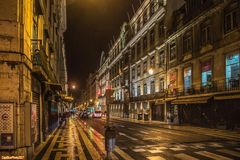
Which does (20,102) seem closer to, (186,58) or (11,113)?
(11,113)

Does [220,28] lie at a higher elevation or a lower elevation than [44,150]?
higher

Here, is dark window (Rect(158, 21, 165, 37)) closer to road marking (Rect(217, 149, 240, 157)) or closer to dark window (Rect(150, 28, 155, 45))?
dark window (Rect(150, 28, 155, 45))

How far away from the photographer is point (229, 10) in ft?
97.3

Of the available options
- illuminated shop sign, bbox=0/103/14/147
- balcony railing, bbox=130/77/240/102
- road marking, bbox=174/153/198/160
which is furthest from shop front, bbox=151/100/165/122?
illuminated shop sign, bbox=0/103/14/147

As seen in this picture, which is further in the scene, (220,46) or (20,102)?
(220,46)

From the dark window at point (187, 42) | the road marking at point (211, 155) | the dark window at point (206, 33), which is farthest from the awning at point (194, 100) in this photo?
the road marking at point (211, 155)

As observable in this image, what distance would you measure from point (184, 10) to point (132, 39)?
27694 mm

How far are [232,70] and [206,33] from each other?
696cm

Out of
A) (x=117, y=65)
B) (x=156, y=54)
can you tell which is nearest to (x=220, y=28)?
(x=156, y=54)

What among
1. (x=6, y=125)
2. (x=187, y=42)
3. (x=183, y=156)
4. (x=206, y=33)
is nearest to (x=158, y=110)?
(x=187, y=42)

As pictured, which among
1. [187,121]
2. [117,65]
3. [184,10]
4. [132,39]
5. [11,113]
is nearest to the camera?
[11,113]

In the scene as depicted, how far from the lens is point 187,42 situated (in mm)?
39375

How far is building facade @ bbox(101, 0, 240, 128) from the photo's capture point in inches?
1162

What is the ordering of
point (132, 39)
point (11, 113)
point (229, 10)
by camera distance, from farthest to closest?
1. point (132, 39)
2. point (229, 10)
3. point (11, 113)
